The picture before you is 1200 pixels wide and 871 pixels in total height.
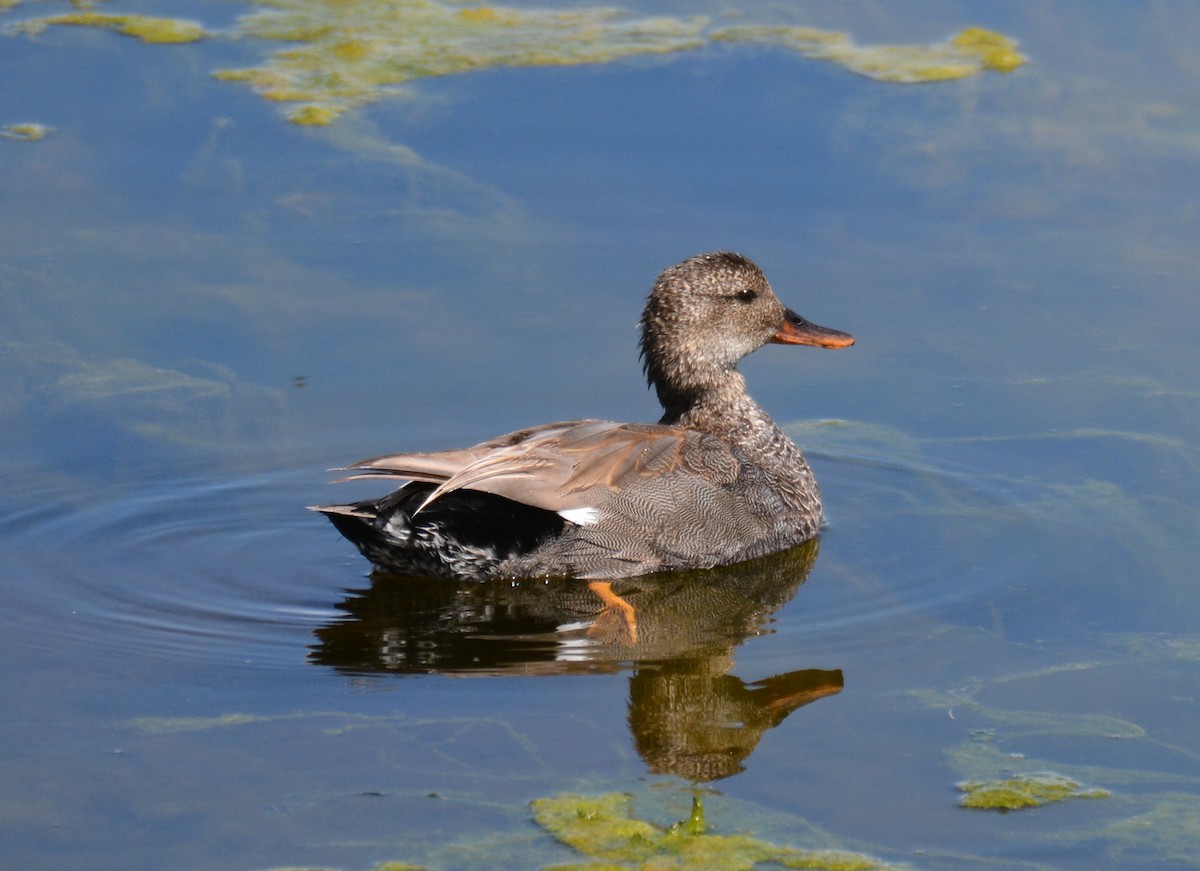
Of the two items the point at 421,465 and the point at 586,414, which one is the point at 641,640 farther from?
the point at 586,414

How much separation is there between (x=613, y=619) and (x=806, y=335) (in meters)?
2.40

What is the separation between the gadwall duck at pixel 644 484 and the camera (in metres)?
8.37

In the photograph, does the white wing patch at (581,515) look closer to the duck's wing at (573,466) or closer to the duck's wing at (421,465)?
the duck's wing at (573,466)

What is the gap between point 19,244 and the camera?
11664 mm

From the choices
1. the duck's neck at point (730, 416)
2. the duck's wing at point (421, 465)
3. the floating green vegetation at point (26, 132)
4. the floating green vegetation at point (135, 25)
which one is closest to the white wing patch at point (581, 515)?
the duck's wing at point (421, 465)

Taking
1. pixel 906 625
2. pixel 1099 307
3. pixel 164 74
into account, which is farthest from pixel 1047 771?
pixel 164 74

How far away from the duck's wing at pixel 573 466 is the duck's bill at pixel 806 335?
1.22 m

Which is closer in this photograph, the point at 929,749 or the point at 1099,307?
the point at 929,749

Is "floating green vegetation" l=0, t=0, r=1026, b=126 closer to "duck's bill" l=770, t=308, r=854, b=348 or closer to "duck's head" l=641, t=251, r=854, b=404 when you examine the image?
"duck's bill" l=770, t=308, r=854, b=348

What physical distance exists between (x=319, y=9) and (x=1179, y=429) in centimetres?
855

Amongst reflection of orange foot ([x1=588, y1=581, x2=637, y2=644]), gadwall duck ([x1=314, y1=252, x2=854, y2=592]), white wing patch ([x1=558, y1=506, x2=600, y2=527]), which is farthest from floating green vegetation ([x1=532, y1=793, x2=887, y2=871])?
white wing patch ([x1=558, y1=506, x2=600, y2=527])

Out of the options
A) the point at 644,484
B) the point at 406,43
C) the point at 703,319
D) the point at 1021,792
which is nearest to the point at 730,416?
the point at 703,319

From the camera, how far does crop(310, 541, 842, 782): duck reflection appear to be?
7.19m

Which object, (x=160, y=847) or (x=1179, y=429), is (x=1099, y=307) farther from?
(x=160, y=847)
